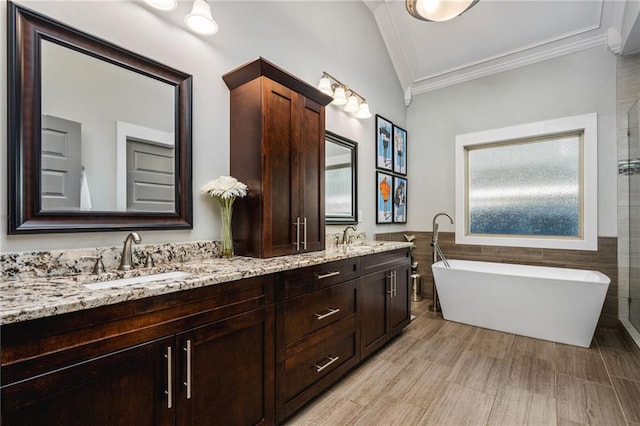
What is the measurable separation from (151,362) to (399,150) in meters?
3.78

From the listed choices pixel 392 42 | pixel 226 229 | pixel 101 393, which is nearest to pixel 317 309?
pixel 226 229

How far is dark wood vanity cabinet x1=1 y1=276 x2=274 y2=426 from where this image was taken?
0.83 m

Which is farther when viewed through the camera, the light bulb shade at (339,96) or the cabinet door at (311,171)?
the light bulb shade at (339,96)

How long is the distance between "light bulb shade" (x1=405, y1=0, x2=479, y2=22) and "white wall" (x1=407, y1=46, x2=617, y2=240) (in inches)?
88.4

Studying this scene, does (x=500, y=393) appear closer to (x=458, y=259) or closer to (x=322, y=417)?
(x=322, y=417)

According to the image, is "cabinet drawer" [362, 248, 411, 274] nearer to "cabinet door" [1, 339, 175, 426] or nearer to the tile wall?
"cabinet door" [1, 339, 175, 426]

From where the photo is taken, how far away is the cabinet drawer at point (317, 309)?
164 cm

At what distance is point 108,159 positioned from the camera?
1453 mm

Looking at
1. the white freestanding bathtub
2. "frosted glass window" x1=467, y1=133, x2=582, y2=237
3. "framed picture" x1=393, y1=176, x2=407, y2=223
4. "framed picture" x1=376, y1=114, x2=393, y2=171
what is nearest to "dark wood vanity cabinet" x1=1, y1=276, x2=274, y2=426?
the white freestanding bathtub

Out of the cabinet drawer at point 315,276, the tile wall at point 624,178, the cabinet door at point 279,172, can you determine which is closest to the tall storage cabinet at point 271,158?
the cabinet door at point 279,172

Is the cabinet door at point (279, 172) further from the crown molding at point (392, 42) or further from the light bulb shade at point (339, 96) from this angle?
the crown molding at point (392, 42)

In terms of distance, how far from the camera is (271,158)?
1850mm

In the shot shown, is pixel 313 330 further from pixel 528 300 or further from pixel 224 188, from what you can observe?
pixel 528 300

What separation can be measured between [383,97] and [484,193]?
1.83 meters
